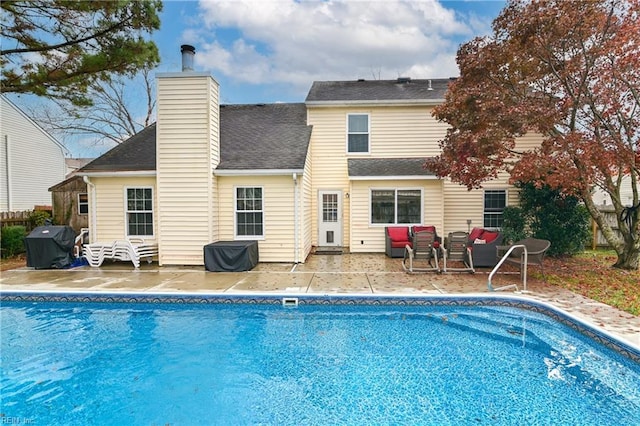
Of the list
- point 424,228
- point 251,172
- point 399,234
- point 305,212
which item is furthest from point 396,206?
point 251,172

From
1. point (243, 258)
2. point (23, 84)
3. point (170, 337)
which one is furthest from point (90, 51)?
point (170, 337)

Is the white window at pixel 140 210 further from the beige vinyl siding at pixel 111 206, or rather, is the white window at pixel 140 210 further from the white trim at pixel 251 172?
the white trim at pixel 251 172

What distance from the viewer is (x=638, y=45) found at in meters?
7.04

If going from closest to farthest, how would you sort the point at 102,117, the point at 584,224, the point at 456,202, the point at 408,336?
1. the point at 408,336
2. the point at 584,224
3. the point at 456,202
4. the point at 102,117

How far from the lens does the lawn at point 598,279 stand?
6651 millimetres

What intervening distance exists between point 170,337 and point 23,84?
366 inches

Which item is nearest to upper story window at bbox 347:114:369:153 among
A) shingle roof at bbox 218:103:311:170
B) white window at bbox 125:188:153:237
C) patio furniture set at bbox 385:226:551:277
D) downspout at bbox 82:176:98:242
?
shingle roof at bbox 218:103:311:170

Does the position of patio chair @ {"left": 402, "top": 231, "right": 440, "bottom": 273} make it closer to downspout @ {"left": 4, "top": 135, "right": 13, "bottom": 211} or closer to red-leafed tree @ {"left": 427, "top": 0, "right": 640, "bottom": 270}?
red-leafed tree @ {"left": 427, "top": 0, "right": 640, "bottom": 270}

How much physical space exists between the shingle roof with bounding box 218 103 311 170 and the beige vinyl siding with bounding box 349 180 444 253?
268 centimetres

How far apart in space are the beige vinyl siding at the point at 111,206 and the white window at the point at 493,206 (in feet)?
38.8

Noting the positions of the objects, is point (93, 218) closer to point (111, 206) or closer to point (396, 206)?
point (111, 206)

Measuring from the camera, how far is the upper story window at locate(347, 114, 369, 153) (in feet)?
44.7

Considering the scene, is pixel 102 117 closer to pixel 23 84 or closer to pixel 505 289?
pixel 23 84

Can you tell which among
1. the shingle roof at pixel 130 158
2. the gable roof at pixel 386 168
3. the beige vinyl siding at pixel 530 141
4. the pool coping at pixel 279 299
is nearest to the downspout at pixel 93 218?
the shingle roof at pixel 130 158
